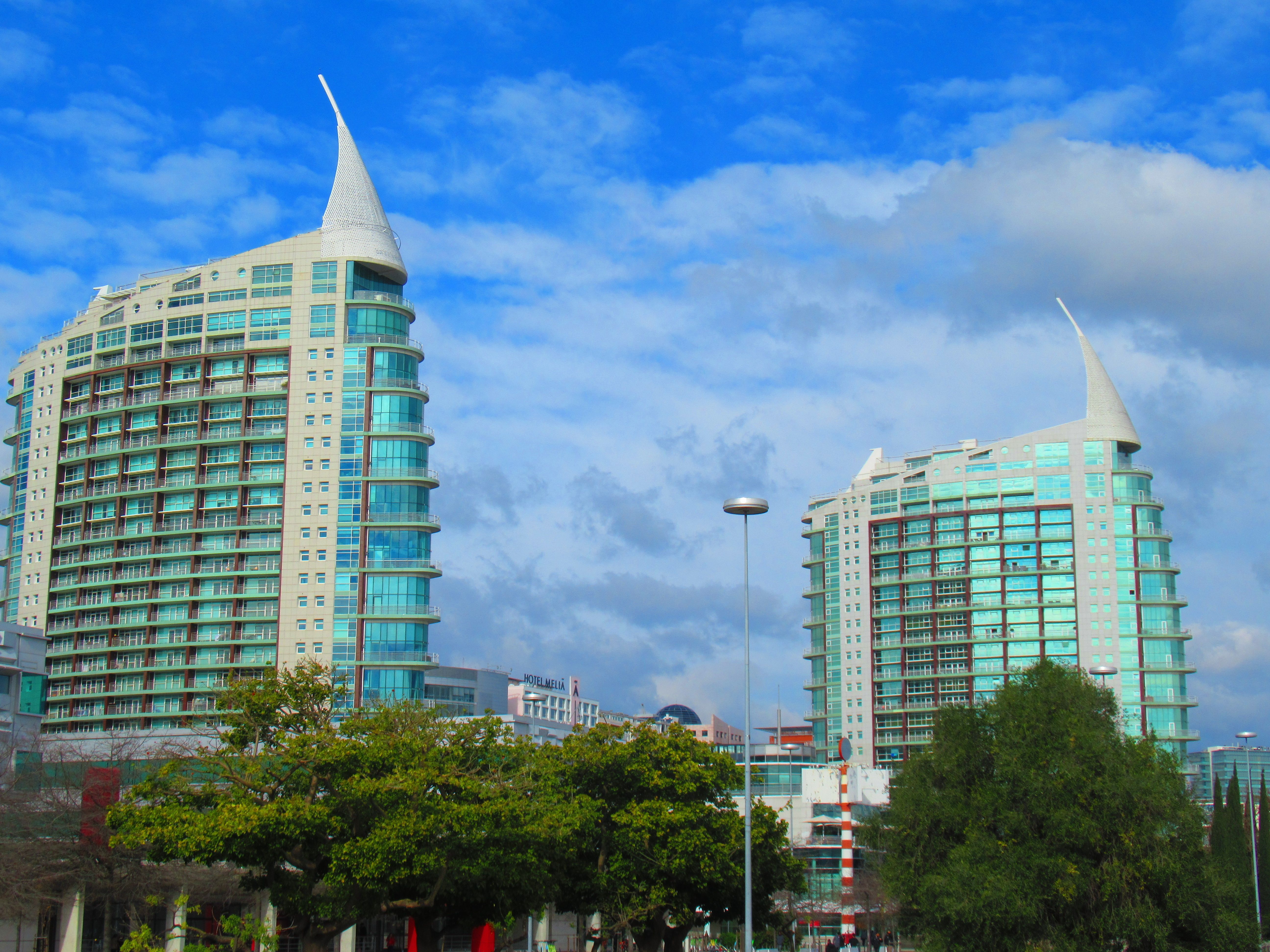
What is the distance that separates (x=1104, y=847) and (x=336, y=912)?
90.0ft

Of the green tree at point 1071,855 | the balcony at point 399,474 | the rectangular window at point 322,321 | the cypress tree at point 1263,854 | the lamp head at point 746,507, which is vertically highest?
the rectangular window at point 322,321

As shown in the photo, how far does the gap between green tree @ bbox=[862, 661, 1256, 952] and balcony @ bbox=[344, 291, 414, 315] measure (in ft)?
262

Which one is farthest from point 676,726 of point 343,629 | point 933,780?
point 343,629

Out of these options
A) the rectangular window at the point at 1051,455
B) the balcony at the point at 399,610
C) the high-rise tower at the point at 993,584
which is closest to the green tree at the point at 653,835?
the balcony at the point at 399,610

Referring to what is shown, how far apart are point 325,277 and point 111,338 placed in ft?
74.9

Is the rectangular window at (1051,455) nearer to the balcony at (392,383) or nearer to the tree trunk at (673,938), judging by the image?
the balcony at (392,383)

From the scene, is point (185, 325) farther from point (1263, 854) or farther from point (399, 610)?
point (1263, 854)

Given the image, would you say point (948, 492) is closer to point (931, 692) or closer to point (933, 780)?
point (931, 692)

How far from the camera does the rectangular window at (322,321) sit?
394ft

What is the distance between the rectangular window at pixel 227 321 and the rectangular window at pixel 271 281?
88.4 inches

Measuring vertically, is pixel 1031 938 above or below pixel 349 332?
below

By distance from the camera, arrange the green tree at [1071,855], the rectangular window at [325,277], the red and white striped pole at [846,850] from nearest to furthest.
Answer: the green tree at [1071,855]
the red and white striped pole at [846,850]
the rectangular window at [325,277]

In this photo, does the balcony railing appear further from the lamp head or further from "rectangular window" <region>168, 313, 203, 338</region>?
the lamp head

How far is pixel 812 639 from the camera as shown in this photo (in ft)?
586
